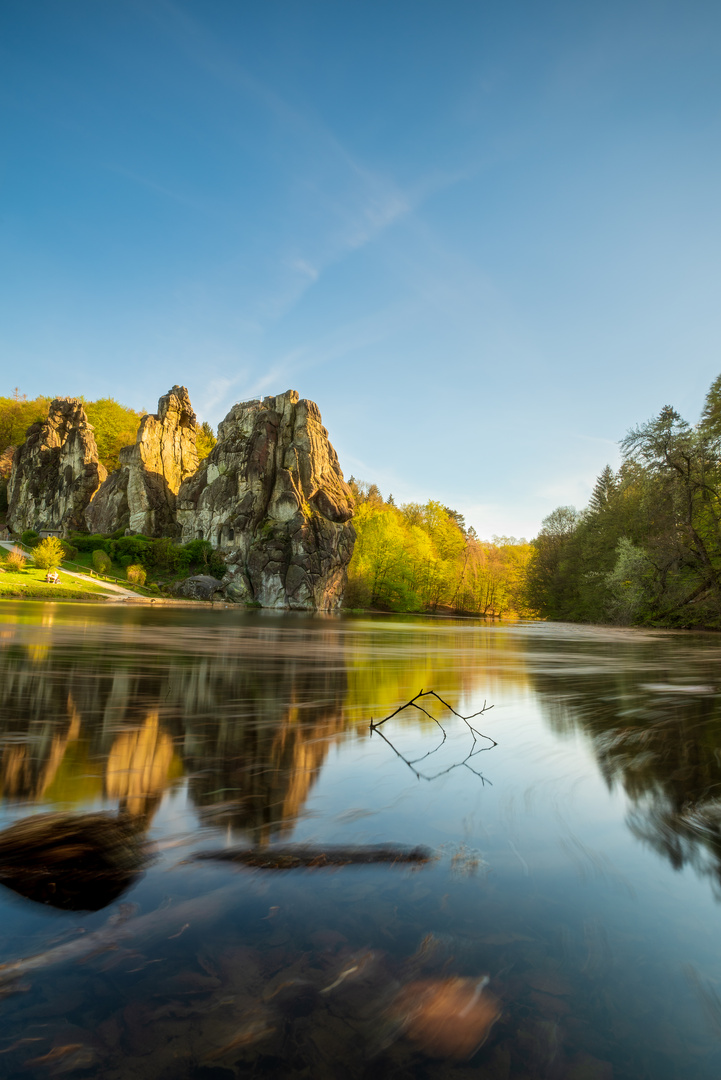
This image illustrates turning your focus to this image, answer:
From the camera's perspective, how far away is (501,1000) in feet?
5.38

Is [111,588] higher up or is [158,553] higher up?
[158,553]

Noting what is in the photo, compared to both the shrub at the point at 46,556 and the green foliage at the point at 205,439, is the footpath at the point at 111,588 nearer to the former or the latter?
the shrub at the point at 46,556

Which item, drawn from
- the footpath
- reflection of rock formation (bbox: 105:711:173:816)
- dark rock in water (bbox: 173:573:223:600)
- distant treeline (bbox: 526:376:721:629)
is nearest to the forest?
distant treeline (bbox: 526:376:721:629)

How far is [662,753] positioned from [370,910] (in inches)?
153

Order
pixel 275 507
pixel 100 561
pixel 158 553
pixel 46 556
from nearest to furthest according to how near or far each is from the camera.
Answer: pixel 46 556 < pixel 100 561 < pixel 158 553 < pixel 275 507

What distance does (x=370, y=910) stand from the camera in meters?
2.10

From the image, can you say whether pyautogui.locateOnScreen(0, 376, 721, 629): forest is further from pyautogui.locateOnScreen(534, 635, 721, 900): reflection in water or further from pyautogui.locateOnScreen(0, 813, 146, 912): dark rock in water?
pyautogui.locateOnScreen(0, 813, 146, 912): dark rock in water

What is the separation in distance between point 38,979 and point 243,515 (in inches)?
2471

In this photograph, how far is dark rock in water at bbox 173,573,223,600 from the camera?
183 feet

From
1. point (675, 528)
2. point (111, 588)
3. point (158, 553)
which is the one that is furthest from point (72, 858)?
point (158, 553)

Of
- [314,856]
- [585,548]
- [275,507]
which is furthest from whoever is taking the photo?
[275,507]

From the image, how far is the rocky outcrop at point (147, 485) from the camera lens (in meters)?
68.7

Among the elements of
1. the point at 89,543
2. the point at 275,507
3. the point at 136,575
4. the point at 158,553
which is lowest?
the point at 136,575

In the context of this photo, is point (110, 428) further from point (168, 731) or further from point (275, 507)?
point (168, 731)
